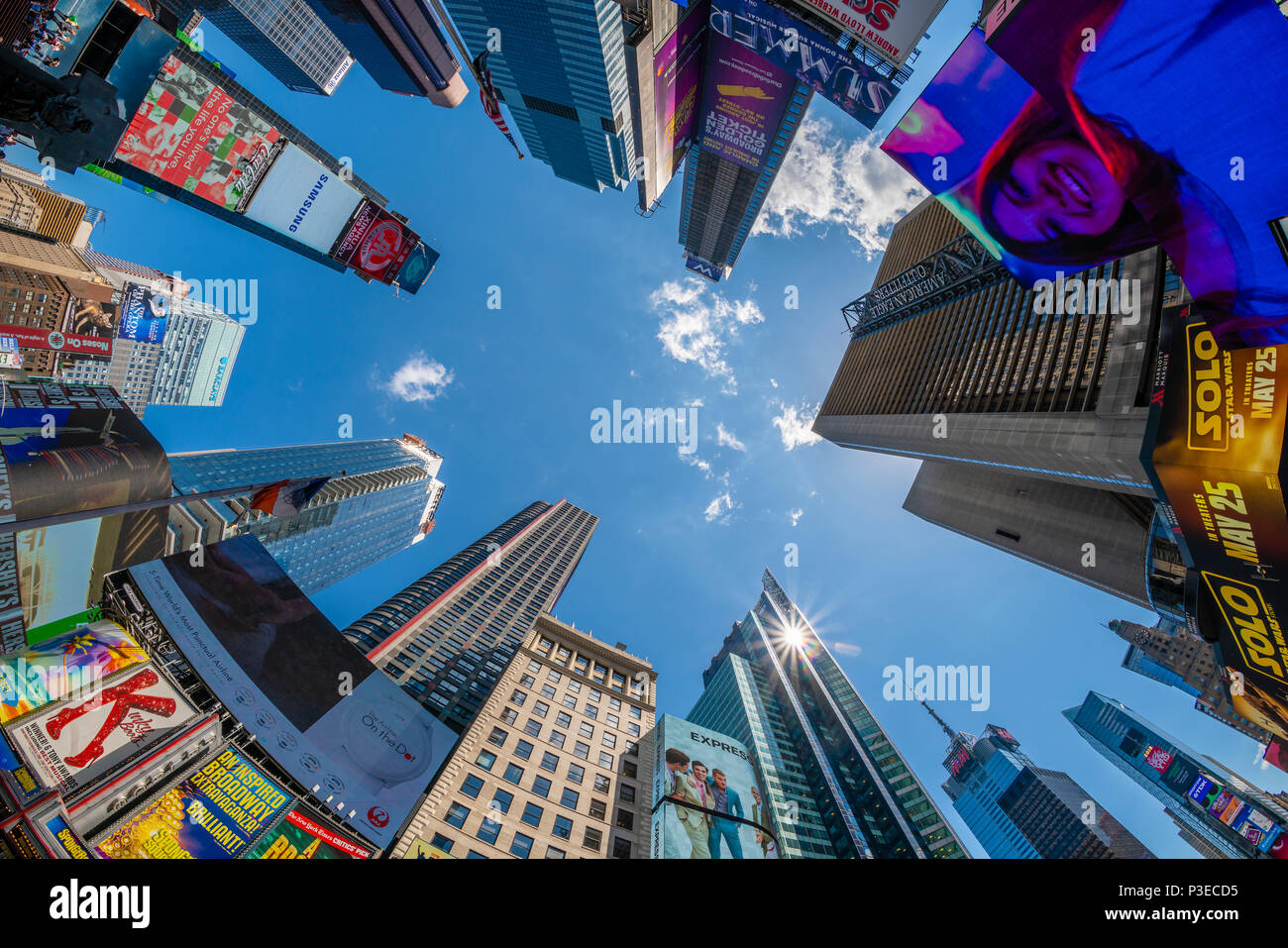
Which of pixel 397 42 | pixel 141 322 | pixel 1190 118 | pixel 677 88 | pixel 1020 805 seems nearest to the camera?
pixel 1190 118

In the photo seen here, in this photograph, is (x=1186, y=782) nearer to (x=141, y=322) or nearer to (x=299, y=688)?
(x=299, y=688)

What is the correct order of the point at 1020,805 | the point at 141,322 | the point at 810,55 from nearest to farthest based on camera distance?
the point at 810,55
the point at 141,322
the point at 1020,805

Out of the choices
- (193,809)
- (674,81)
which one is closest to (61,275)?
(674,81)

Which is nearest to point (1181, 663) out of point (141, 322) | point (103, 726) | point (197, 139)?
point (103, 726)

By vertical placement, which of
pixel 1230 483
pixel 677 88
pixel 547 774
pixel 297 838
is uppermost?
pixel 677 88

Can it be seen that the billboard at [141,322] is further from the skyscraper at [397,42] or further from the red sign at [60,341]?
the skyscraper at [397,42]

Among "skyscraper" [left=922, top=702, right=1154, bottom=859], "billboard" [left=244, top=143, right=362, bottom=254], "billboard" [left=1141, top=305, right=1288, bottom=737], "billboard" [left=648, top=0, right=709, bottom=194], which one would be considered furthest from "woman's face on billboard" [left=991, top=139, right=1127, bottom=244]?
"skyscraper" [left=922, top=702, right=1154, bottom=859]

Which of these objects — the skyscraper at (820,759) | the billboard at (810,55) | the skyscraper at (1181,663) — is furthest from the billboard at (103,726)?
the skyscraper at (1181,663)

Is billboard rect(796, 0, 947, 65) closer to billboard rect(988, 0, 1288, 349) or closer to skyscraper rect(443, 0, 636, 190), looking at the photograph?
billboard rect(988, 0, 1288, 349)
